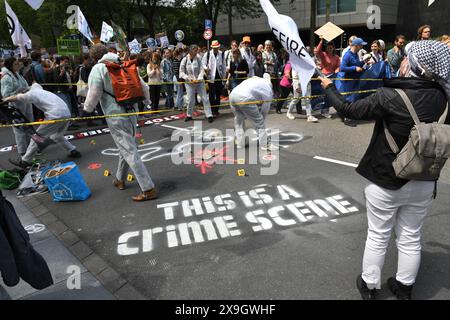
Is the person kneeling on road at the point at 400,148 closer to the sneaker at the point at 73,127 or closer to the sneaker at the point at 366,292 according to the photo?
the sneaker at the point at 366,292

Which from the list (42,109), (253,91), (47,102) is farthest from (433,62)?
(42,109)

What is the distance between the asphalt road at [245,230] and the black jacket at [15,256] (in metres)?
0.79

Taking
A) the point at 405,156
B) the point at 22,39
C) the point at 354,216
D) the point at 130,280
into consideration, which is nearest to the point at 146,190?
the point at 130,280

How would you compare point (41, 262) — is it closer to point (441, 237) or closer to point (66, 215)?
point (66, 215)

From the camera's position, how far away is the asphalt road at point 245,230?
123 inches

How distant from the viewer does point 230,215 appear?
4.43m

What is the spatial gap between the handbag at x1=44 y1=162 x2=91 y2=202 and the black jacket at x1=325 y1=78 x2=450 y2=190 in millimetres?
3789

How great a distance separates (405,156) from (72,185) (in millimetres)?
4229

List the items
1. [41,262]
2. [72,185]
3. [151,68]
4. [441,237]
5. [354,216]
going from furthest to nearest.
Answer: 1. [151,68]
2. [72,185]
3. [354,216]
4. [441,237]
5. [41,262]

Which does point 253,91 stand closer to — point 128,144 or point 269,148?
point 269,148

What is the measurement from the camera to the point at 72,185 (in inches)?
200

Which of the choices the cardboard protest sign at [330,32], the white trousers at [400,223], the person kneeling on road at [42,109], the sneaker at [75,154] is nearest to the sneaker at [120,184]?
the person kneeling on road at [42,109]

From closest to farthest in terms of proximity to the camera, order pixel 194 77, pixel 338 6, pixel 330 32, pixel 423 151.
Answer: pixel 423 151 < pixel 330 32 < pixel 194 77 < pixel 338 6

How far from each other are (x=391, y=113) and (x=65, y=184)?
422cm
